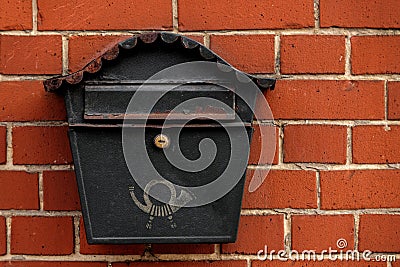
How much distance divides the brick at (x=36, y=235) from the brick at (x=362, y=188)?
0.57 m

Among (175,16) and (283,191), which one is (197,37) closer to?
(175,16)

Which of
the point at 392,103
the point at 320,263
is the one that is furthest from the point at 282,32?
the point at 320,263

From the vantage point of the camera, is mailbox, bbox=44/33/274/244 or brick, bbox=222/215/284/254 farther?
brick, bbox=222/215/284/254

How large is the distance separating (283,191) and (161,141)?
30cm

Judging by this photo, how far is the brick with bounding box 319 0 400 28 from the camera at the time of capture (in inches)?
47.6

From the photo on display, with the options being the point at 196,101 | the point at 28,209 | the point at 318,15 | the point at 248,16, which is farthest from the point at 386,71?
the point at 28,209

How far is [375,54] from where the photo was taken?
121cm

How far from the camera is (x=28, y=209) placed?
1.22 meters

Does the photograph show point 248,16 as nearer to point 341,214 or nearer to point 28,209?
point 341,214

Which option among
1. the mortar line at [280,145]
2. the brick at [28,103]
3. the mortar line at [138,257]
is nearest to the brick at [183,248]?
the mortar line at [138,257]

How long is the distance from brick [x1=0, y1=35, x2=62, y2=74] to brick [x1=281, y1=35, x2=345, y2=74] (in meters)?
0.48

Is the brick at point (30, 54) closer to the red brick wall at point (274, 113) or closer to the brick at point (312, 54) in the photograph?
the red brick wall at point (274, 113)

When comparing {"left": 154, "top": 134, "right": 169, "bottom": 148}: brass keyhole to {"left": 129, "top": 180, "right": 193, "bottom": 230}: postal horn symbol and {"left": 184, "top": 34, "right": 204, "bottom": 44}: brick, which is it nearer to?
{"left": 129, "top": 180, "right": 193, "bottom": 230}: postal horn symbol

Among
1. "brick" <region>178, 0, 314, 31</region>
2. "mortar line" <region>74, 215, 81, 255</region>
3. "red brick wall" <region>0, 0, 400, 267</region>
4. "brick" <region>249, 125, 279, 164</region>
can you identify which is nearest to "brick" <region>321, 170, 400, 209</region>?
"red brick wall" <region>0, 0, 400, 267</region>
